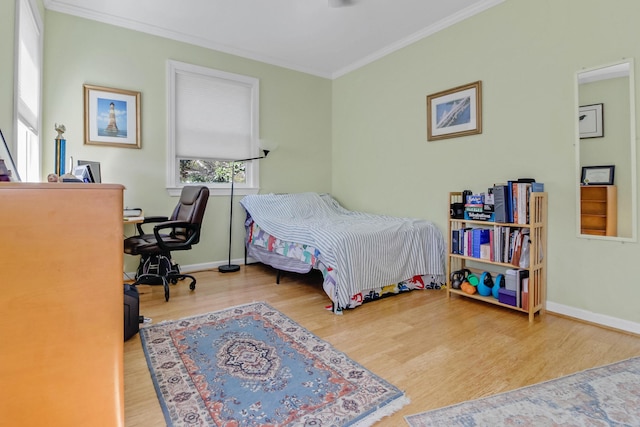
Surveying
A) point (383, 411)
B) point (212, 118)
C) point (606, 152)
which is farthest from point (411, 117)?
point (383, 411)

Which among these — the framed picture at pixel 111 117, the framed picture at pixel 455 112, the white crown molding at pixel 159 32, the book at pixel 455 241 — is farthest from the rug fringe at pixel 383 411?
the white crown molding at pixel 159 32

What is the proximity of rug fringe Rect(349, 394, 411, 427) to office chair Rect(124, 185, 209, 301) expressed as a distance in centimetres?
202

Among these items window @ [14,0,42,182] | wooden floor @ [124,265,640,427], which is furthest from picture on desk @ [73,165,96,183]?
wooden floor @ [124,265,640,427]

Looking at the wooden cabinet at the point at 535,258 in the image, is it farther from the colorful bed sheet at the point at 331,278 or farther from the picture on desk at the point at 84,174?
the picture on desk at the point at 84,174

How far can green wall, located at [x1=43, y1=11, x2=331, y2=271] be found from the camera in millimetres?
3051

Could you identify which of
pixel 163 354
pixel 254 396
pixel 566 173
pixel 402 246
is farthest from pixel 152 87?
pixel 566 173

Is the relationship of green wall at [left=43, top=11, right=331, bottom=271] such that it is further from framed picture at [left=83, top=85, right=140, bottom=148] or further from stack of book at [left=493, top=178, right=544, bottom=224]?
stack of book at [left=493, top=178, right=544, bottom=224]

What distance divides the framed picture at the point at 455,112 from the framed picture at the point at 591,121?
76cm

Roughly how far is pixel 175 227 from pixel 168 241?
134 millimetres

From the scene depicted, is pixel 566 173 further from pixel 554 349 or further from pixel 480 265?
pixel 554 349

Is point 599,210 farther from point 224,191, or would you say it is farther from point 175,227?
point 224,191

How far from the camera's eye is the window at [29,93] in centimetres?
241

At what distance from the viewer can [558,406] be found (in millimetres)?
1426

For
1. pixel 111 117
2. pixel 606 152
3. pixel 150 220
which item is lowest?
pixel 150 220
